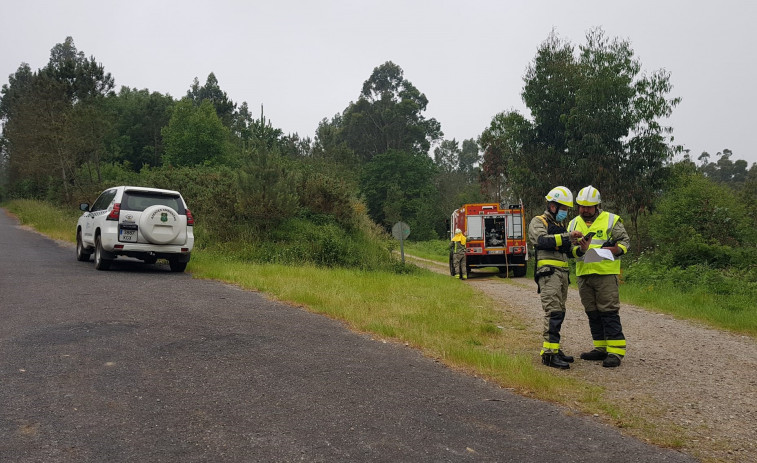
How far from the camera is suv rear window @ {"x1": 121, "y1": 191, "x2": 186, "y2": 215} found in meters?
12.5

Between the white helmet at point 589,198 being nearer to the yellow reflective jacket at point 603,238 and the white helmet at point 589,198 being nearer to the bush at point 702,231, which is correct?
the yellow reflective jacket at point 603,238

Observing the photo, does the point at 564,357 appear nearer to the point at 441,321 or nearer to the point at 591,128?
the point at 441,321

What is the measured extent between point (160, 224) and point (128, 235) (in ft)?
2.28

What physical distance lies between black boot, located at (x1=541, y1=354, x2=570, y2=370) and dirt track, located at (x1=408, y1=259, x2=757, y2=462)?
0.11m

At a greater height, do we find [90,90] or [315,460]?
[90,90]

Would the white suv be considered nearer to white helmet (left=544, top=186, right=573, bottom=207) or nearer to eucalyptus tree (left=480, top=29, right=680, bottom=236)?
white helmet (left=544, top=186, right=573, bottom=207)

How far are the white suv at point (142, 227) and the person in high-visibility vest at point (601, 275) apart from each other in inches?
346

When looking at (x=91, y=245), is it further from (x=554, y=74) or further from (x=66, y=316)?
(x=554, y=74)

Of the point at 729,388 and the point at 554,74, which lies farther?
the point at 554,74

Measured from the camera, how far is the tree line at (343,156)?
64.9 ft

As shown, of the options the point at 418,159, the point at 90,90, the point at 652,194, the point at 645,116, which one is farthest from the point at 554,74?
the point at 418,159

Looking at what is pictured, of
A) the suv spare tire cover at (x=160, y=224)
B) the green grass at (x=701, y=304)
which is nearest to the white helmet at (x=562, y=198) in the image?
the green grass at (x=701, y=304)

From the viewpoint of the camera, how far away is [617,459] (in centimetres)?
387

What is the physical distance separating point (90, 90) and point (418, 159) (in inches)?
1374
